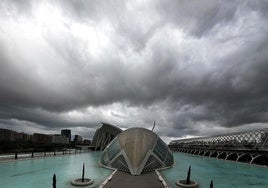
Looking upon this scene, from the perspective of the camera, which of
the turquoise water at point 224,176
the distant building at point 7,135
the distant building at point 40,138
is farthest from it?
the distant building at point 40,138

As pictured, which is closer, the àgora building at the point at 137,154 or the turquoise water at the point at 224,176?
the turquoise water at the point at 224,176

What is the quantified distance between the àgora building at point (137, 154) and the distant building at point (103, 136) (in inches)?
3202

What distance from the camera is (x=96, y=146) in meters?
138

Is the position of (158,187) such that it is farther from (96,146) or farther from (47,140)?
(47,140)

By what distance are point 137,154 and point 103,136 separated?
99627mm

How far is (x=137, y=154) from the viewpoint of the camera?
38.6 m

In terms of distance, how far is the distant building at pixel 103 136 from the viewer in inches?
5084

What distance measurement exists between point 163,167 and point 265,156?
42.9 meters

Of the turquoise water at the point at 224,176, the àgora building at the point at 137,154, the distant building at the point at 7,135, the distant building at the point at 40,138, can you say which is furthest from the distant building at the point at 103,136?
the àgora building at the point at 137,154

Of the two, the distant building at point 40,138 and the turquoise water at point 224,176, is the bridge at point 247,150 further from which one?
the distant building at point 40,138

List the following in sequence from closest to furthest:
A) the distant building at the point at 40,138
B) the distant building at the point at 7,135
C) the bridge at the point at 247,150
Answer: the bridge at the point at 247,150, the distant building at the point at 7,135, the distant building at the point at 40,138

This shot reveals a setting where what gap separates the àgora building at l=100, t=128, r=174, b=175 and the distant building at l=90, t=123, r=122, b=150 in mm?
81320

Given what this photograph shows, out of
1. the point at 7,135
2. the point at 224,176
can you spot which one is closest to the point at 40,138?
the point at 7,135

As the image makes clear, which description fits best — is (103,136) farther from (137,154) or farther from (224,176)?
(224,176)
